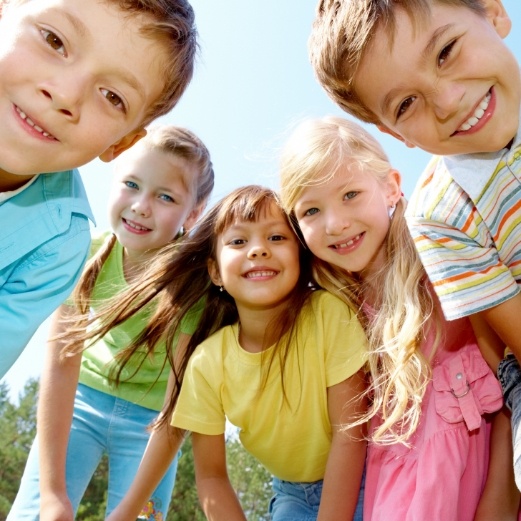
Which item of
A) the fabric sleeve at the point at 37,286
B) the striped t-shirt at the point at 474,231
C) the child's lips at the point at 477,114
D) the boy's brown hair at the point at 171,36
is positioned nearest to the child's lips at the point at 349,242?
the striped t-shirt at the point at 474,231

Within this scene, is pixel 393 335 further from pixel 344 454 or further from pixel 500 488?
pixel 500 488

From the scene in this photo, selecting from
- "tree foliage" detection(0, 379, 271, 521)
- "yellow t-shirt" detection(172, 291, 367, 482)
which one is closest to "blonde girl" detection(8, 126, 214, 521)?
"yellow t-shirt" detection(172, 291, 367, 482)

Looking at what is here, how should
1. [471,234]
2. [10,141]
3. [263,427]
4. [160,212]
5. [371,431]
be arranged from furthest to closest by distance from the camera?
[160,212] → [263,427] → [371,431] → [471,234] → [10,141]

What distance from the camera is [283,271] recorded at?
3068 millimetres

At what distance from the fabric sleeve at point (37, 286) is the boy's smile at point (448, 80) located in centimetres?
129

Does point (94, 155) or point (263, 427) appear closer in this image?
point (94, 155)

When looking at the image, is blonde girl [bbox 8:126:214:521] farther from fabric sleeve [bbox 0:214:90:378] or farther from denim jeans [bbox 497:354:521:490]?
denim jeans [bbox 497:354:521:490]

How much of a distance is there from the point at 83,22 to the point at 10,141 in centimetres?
46

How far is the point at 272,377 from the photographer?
118 inches

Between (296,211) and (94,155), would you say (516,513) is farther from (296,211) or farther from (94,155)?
(94,155)

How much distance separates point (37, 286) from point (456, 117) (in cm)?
161

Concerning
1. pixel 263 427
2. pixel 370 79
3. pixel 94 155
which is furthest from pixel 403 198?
pixel 94 155

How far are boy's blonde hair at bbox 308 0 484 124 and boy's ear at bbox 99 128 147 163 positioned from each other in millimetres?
757

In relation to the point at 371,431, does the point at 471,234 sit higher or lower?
higher
